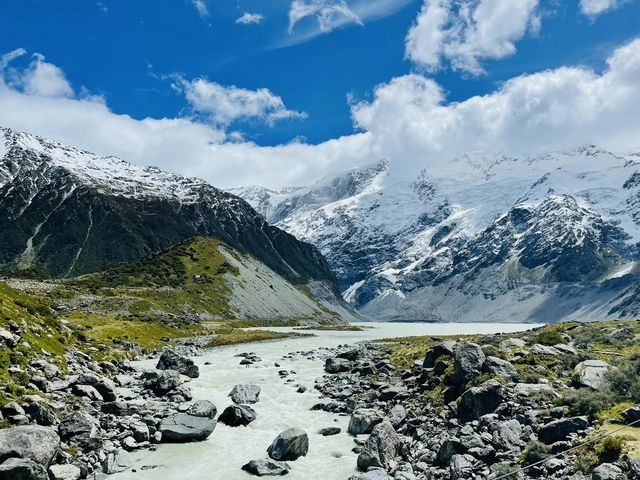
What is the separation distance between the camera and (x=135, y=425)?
3784 cm

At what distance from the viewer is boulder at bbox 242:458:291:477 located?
32125mm

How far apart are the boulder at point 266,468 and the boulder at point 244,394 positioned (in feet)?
60.4

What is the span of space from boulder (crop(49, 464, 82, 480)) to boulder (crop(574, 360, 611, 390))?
31.4 m

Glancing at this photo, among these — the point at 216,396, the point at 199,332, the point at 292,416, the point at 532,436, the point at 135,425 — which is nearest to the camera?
the point at 532,436

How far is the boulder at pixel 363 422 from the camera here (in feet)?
131

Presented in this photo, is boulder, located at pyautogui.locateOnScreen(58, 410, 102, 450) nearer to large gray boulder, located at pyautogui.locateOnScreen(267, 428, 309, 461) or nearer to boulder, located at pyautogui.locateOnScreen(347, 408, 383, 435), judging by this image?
large gray boulder, located at pyautogui.locateOnScreen(267, 428, 309, 461)

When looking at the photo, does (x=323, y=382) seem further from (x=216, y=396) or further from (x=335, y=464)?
(x=335, y=464)

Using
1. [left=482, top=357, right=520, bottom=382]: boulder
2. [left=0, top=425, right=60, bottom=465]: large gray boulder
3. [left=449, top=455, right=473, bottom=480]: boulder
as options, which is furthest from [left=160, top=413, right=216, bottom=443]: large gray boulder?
[left=482, top=357, right=520, bottom=382]: boulder

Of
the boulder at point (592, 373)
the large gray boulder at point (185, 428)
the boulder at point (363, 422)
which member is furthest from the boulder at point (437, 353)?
the large gray boulder at point (185, 428)

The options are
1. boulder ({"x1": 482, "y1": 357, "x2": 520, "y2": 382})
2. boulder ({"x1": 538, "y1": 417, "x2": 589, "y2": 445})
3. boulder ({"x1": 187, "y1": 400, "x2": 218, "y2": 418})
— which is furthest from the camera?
boulder ({"x1": 187, "y1": 400, "x2": 218, "y2": 418})

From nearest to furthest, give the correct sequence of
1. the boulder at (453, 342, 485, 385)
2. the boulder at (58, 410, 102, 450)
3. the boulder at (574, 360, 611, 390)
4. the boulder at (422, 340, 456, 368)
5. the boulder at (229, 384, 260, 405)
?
the boulder at (58, 410, 102, 450) → the boulder at (574, 360, 611, 390) → the boulder at (453, 342, 485, 385) → the boulder at (229, 384, 260, 405) → the boulder at (422, 340, 456, 368)

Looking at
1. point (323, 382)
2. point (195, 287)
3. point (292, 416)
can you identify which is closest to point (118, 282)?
point (195, 287)

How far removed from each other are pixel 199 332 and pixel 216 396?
90.9 meters

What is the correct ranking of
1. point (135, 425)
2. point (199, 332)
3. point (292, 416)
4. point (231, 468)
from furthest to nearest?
point (199, 332), point (292, 416), point (135, 425), point (231, 468)
